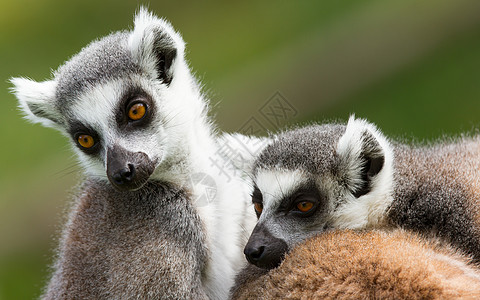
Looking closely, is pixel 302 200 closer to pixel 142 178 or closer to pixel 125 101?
pixel 142 178

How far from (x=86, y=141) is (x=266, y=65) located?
3.18 m

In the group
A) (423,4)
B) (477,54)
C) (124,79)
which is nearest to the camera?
(124,79)

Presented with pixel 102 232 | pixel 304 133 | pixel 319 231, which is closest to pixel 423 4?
pixel 304 133

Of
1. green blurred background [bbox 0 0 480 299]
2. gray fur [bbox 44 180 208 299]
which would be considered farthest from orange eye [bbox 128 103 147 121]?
green blurred background [bbox 0 0 480 299]

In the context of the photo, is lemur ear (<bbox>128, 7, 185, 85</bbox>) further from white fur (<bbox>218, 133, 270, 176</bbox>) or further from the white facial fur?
the white facial fur

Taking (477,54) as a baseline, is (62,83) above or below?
below

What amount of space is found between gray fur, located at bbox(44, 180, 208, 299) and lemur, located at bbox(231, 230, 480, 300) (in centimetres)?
43

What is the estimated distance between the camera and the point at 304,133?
3.09 meters

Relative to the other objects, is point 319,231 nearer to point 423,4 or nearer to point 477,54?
point 423,4

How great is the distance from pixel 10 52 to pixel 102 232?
154 inches

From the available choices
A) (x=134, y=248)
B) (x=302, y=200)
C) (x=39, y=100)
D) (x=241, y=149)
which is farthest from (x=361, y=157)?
(x=39, y=100)

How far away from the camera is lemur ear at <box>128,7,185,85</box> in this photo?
3.29 metres

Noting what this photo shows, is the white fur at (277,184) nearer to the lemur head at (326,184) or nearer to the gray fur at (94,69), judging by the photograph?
the lemur head at (326,184)

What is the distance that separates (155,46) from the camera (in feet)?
11.0
